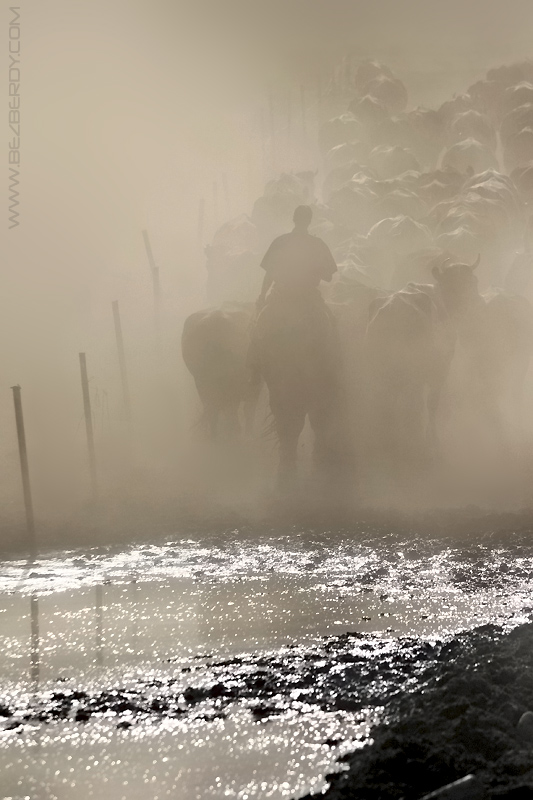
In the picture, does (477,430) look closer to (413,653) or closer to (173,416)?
(173,416)

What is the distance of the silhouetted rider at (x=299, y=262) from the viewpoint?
8719mm

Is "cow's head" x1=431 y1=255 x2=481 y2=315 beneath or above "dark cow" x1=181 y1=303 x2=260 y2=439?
above

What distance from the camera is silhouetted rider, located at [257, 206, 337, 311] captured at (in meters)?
8.72

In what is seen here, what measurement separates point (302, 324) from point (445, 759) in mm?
5682

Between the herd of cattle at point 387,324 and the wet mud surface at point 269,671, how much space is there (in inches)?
111

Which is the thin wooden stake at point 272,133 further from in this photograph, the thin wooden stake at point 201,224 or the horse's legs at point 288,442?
the horse's legs at point 288,442

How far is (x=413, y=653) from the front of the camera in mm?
4461

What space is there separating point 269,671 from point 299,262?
17.1 ft

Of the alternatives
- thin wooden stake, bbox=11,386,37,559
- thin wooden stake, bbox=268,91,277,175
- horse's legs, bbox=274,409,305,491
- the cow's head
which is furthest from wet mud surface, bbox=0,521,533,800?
thin wooden stake, bbox=268,91,277,175

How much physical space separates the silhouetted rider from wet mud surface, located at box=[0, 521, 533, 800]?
321 cm

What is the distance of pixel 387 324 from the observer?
944cm

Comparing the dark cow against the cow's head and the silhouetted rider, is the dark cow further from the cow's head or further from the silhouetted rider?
the cow's head

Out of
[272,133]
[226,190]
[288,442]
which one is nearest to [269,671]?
[288,442]

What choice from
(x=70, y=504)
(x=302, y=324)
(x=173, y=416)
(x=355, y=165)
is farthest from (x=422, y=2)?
(x=70, y=504)
